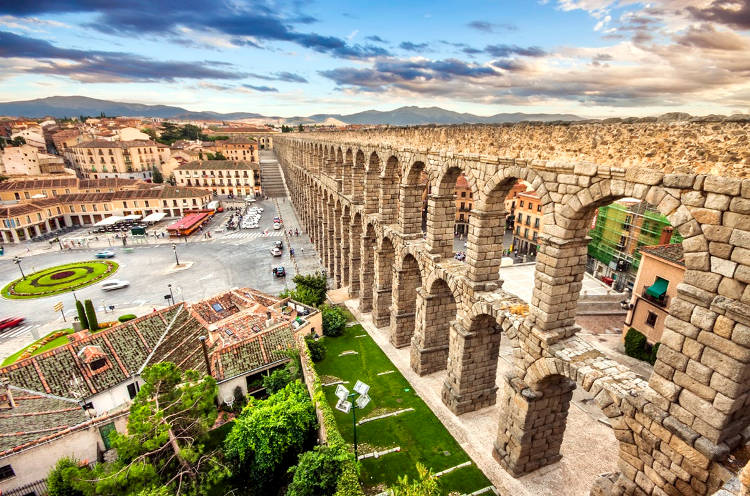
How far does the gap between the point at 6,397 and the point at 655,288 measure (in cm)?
Answer: 4030

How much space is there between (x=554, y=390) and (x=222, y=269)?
141 ft

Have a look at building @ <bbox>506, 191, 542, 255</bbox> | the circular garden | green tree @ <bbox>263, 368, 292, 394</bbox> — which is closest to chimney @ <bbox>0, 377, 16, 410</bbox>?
green tree @ <bbox>263, 368, 292, 394</bbox>

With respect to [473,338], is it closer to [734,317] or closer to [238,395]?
[734,317]

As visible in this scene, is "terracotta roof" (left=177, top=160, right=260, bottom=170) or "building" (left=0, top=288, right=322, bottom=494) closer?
"building" (left=0, top=288, right=322, bottom=494)

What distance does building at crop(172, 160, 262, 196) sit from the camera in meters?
90.5

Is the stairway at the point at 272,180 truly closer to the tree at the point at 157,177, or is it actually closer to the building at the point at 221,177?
the building at the point at 221,177

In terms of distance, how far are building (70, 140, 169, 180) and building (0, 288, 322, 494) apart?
91.4 metres

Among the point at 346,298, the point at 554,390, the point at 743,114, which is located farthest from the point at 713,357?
the point at 346,298

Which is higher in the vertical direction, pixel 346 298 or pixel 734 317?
pixel 734 317

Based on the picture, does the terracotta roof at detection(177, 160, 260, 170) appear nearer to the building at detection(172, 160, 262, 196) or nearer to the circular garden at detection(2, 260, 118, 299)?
the building at detection(172, 160, 262, 196)

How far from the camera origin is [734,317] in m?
7.94

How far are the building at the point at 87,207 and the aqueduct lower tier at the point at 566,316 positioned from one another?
2495 inches

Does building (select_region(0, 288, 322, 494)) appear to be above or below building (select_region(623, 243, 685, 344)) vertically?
below

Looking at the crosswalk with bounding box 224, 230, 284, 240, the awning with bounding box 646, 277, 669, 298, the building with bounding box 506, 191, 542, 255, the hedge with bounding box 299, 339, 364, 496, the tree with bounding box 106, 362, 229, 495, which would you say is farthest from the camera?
the crosswalk with bounding box 224, 230, 284, 240
